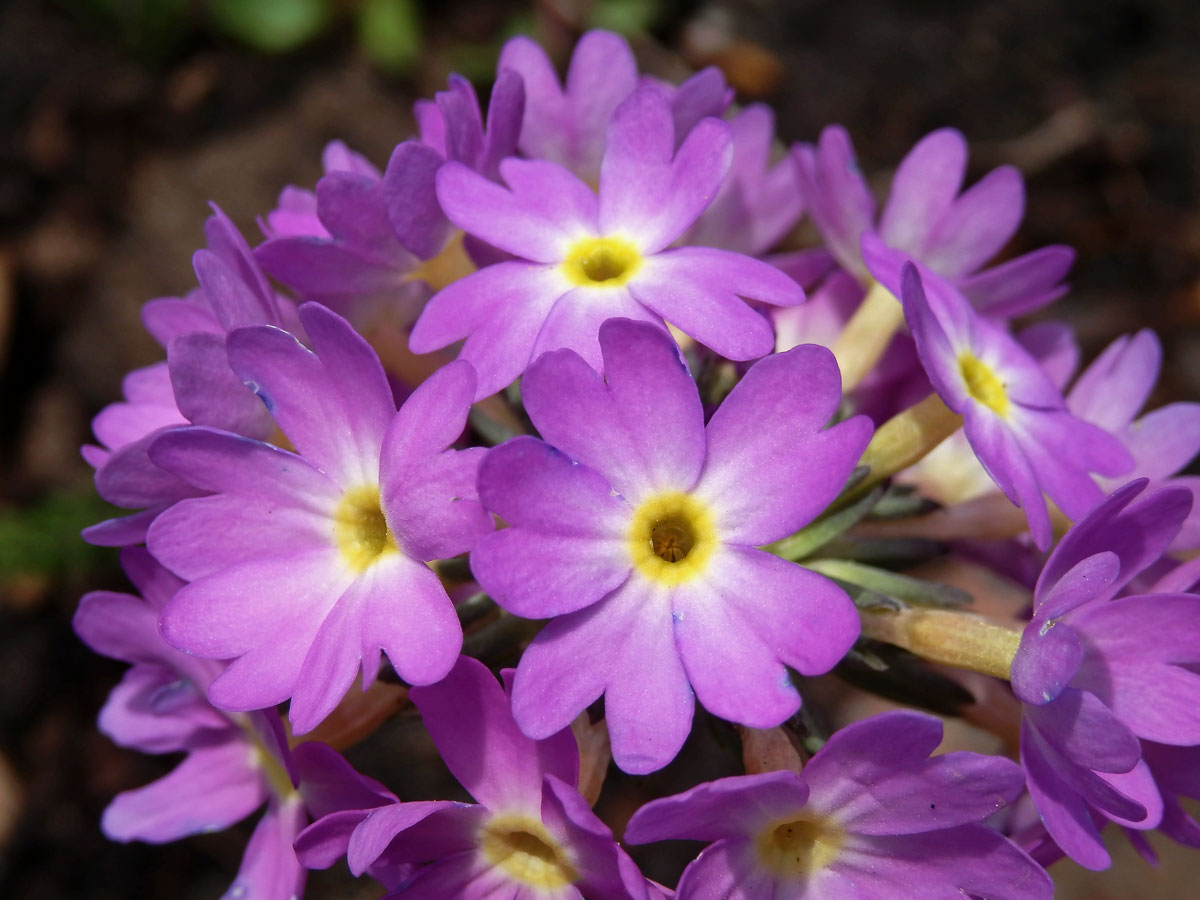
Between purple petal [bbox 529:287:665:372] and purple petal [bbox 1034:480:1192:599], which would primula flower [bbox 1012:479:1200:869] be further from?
purple petal [bbox 529:287:665:372]

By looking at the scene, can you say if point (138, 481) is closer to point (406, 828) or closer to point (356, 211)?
point (356, 211)

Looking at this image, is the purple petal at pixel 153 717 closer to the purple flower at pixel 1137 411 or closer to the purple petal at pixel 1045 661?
the purple petal at pixel 1045 661

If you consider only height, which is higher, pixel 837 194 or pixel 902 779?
pixel 837 194

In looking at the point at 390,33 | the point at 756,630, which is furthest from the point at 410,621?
the point at 390,33

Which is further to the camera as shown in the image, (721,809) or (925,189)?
(925,189)

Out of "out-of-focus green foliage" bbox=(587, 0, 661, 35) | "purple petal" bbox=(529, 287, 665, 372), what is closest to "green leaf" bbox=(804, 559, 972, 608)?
"purple petal" bbox=(529, 287, 665, 372)

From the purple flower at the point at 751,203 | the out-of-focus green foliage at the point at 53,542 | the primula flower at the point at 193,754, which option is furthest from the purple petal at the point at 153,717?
the out-of-focus green foliage at the point at 53,542
